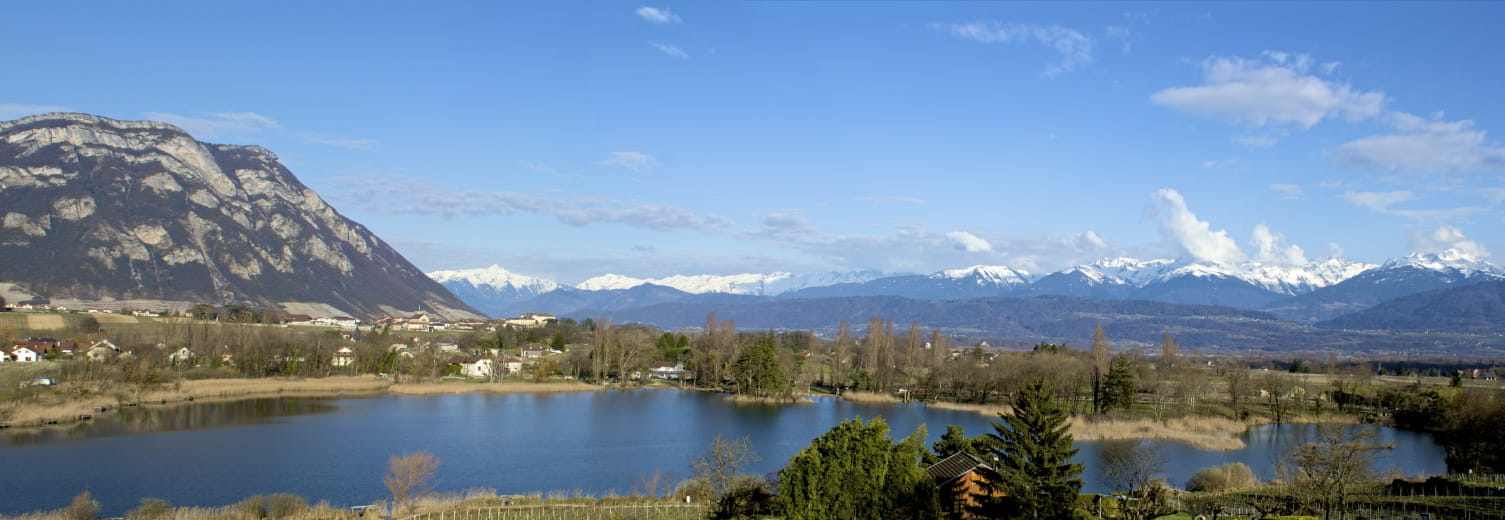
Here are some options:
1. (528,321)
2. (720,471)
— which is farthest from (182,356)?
(528,321)

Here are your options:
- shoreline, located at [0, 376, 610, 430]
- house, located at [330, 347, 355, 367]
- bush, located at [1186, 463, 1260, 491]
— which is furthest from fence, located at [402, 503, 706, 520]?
house, located at [330, 347, 355, 367]

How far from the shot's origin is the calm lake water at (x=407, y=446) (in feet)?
85.5

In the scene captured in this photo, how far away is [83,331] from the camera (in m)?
65.6

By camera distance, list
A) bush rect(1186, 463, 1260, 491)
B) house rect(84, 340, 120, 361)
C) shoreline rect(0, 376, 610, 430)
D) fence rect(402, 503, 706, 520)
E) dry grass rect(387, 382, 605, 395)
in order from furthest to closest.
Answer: dry grass rect(387, 382, 605, 395) < house rect(84, 340, 120, 361) < shoreline rect(0, 376, 610, 430) < bush rect(1186, 463, 1260, 491) < fence rect(402, 503, 706, 520)

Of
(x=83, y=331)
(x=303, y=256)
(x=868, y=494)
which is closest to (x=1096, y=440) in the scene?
(x=868, y=494)

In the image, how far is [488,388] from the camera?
60.2 metres

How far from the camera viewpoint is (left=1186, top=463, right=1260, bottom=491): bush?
27.4m

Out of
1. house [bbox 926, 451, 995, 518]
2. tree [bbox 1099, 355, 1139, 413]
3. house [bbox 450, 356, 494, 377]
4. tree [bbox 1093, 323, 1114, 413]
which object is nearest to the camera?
house [bbox 926, 451, 995, 518]

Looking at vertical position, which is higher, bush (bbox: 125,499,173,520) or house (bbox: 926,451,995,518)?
house (bbox: 926,451,995,518)

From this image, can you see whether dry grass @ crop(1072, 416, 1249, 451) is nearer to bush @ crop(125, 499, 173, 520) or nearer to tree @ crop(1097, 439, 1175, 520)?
tree @ crop(1097, 439, 1175, 520)

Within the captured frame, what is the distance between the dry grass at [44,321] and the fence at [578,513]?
6359 centimetres

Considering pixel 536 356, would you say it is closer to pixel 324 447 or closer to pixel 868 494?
pixel 324 447

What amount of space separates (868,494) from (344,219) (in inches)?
7795

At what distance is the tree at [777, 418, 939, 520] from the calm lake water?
10434 mm
